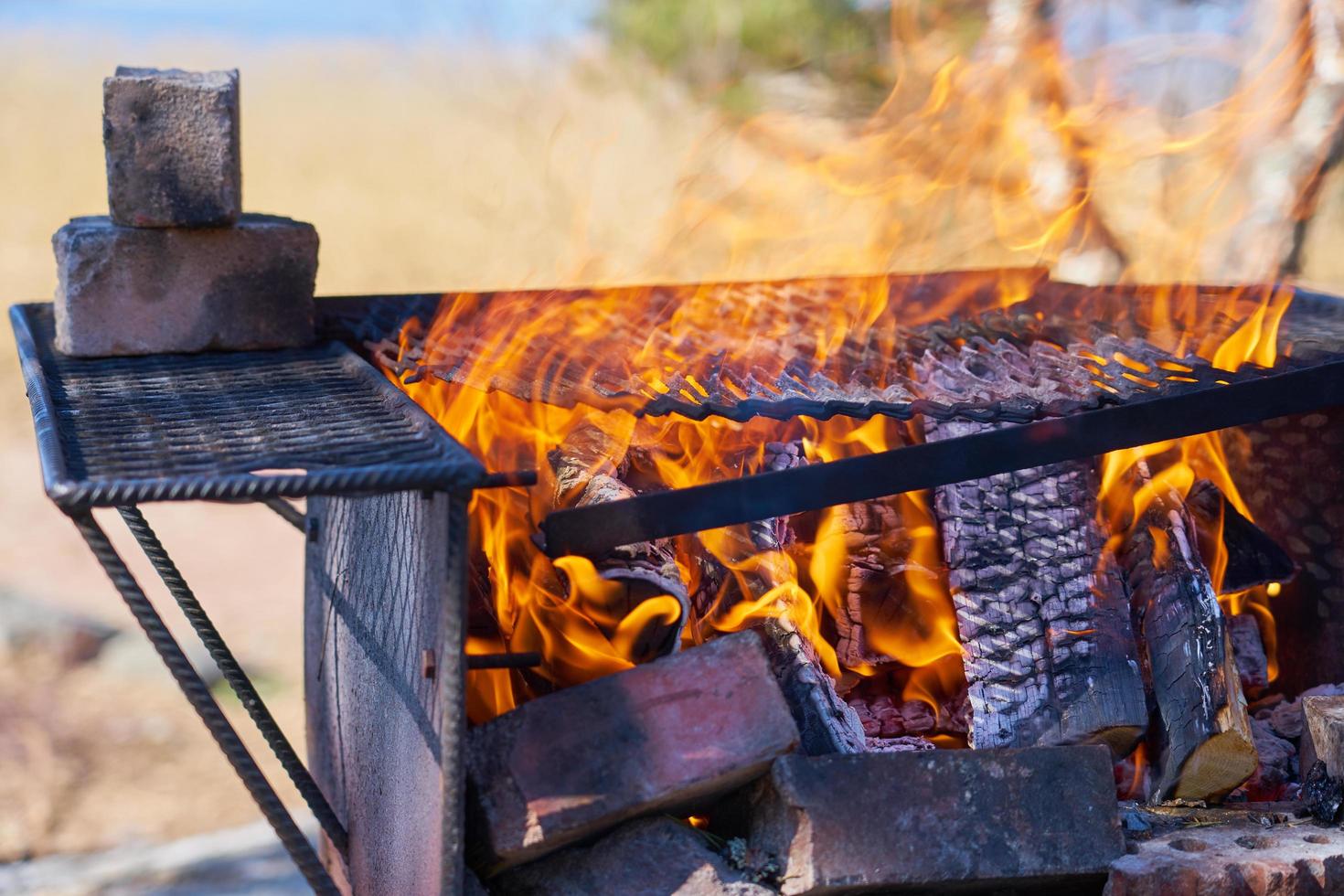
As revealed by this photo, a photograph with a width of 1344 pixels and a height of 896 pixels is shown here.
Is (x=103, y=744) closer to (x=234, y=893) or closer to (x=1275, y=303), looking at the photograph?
(x=234, y=893)

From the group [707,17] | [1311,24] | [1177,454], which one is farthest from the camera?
[707,17]

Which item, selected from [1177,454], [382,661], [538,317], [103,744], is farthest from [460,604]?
[103,744]

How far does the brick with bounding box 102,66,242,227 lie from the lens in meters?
2.68

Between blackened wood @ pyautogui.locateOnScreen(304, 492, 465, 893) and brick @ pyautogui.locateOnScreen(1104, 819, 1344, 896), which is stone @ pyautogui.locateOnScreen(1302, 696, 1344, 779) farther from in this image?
blackened wood @ pyautogui.locateOnScreen(304, 492, 465, 893)

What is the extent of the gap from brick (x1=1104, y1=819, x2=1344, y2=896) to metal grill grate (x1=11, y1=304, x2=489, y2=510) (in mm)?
1290

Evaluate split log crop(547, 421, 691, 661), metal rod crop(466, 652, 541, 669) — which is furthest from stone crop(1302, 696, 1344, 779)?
metal rod crop(466, 652, 541, 669)

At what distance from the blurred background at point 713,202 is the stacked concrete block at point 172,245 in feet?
3.01

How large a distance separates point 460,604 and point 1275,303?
2.64 meters

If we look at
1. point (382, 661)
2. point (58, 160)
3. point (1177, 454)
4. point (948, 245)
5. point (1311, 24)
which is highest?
point (1311, 24)

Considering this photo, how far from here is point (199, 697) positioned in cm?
184

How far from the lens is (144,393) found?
2365 millimetres

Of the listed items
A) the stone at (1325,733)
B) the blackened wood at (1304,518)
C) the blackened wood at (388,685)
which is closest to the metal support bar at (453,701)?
the blackened wood at (388,685)

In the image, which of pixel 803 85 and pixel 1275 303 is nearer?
pixel 1275 303

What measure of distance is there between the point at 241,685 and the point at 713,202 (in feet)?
31.7
